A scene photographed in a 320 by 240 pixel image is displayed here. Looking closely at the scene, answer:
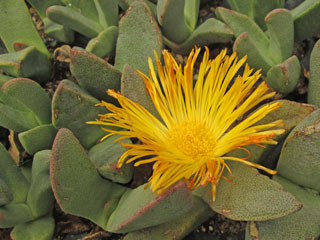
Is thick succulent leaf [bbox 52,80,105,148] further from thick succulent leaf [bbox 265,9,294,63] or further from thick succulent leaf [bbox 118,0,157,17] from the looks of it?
thick succulent leaf [bbox 265,9,294,63]

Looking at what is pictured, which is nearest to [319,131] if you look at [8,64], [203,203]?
[203,203]

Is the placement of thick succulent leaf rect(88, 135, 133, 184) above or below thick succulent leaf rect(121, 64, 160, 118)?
below

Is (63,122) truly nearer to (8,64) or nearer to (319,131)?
(8,64)

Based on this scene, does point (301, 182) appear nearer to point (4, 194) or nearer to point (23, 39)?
point (4, 194)

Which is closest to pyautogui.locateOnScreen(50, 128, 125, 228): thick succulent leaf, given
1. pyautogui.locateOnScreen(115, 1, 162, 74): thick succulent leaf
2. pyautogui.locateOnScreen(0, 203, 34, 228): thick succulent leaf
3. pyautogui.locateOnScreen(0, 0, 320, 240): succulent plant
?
pyautogui.locateOnScreen(0, 0, 320, 240): succulent plant

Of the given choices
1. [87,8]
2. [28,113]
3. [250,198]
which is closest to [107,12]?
[87,8]

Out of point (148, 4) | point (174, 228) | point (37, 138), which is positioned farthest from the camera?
point (148, 4)
